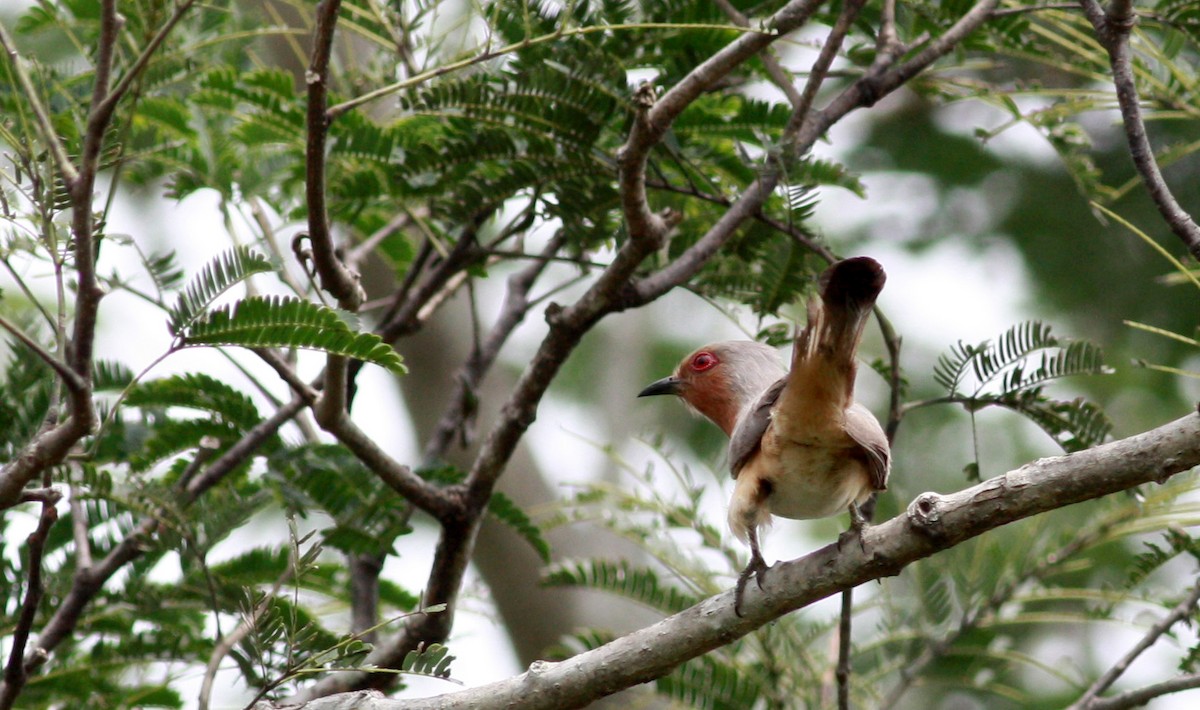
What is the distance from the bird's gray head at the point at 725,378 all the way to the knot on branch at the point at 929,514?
66.5 inches

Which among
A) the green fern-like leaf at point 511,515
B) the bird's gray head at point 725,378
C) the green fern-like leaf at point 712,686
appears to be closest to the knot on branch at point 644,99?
the bird's gray head at point 725,378

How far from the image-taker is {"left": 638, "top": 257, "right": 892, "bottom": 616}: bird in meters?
2.63

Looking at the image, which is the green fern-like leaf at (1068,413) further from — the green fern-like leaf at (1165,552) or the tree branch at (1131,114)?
the tree branch at (1131,114)

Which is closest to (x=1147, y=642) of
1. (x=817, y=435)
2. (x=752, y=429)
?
(x=817, y=435)

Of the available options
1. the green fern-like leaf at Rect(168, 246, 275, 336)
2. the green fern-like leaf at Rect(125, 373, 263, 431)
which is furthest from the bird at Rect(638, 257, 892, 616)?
the green fern-like leaf at Rect(125, 373, 263, 431)

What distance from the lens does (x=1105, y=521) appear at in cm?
397

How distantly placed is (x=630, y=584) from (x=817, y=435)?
1.50m

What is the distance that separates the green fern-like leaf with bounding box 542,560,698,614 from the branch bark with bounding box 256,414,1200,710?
154 centimetres

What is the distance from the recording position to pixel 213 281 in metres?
2.66

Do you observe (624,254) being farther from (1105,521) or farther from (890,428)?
(1105,521)

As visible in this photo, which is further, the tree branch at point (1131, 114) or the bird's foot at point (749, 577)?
the bird's foot at point (749, 577)

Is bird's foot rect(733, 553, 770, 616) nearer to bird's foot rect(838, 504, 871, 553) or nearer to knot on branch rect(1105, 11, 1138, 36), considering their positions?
bird's foot rect(838, 504, 871, 553)

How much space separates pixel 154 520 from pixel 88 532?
419 mm

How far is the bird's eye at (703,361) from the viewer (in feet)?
14.0
